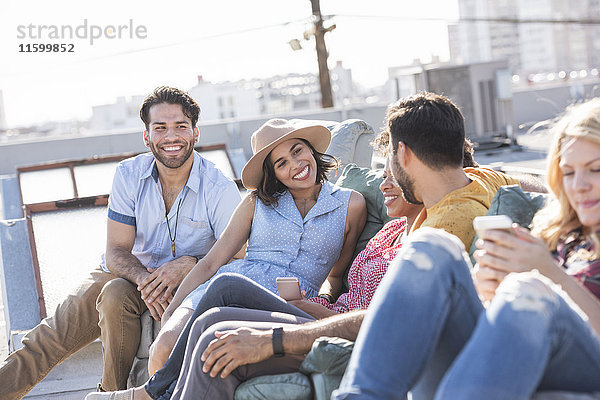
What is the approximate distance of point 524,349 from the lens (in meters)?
1.47

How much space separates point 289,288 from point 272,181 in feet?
2.24

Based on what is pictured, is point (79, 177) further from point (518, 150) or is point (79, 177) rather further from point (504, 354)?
point (518, 150)

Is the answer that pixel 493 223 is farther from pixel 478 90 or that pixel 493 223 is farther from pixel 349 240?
pixel 478 90

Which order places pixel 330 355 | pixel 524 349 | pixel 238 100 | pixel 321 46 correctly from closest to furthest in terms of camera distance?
pixel 524 349 → pixel 330 355 → pixel 321 46 → pixel 238 100

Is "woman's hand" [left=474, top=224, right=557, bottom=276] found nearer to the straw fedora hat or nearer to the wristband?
the wristband

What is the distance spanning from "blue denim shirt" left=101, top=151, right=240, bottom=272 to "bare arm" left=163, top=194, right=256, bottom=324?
304 millimetres

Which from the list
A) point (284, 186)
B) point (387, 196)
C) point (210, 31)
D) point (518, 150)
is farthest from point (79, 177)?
point (210, 31)

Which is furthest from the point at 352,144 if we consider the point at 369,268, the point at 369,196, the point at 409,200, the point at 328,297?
the point at 409,200

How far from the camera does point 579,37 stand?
481 ft

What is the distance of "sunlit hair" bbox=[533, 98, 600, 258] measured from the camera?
1.78 meters

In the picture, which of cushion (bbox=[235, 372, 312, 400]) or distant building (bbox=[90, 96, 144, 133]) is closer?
cushion (bbox=[235, 372, 312, 400])

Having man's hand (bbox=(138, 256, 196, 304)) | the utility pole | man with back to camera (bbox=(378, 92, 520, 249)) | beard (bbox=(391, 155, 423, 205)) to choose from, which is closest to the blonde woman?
man with back to camera (bbox=(378, 92, 520, 249))

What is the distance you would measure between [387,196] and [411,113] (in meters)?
0.49

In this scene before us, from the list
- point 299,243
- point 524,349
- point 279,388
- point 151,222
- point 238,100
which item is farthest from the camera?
point 238,100
